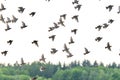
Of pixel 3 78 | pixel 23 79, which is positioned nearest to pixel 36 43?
pixel 23 79

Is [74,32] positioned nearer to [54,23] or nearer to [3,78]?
[54,23]

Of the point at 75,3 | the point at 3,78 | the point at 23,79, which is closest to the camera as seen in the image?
the point at 75,3

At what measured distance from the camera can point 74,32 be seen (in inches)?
2090

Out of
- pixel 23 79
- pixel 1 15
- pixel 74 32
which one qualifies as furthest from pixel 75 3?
pixel 23 79

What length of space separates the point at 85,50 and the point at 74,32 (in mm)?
5371

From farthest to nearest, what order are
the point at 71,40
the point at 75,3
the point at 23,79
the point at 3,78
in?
the point at 3,78 → the point at 23,79 → the point at 71,40 → the point at 75,3

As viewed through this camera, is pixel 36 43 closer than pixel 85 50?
Yes

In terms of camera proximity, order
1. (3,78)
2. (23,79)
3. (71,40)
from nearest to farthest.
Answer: (71,40), (23,79), (3,78)

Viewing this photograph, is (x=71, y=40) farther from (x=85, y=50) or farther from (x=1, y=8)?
(x=1, y=8)

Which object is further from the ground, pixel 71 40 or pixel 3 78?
pixel 3 78

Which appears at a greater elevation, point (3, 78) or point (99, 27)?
point (3, 78)

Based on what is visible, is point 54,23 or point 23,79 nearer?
point 54,23

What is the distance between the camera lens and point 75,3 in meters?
51.9

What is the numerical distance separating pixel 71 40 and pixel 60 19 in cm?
232
